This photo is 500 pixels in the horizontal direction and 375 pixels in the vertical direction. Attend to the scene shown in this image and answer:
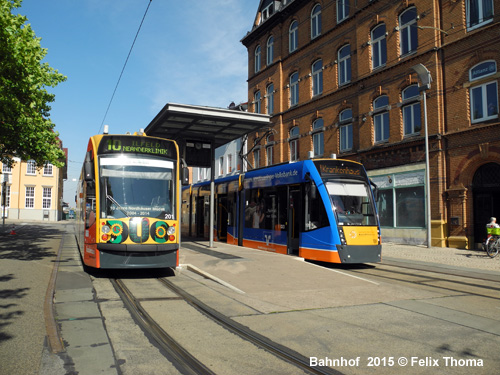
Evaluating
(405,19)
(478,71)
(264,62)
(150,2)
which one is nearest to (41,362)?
(150,2)

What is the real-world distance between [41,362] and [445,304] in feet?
20.7

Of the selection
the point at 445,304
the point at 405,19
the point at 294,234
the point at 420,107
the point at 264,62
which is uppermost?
the point at 264,62

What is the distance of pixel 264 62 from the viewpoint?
1291 inches

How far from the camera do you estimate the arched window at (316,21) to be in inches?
1069

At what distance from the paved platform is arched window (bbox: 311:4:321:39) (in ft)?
57.2

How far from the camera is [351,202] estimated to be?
39.2 ft

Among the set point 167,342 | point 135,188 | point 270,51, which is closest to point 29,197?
point 270,51

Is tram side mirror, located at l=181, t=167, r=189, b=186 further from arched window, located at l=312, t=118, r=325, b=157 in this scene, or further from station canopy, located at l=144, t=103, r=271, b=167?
arched window, located at l=312, t=118, r=325, b=157

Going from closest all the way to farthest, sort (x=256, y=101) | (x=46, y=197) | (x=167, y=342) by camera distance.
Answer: (x=167, y=342) → (x=256, y=101) → (x=46, y=197)

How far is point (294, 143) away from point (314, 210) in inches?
683

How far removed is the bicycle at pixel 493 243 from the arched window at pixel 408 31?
10.1 metres

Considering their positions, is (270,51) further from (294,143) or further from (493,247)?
(493,247)

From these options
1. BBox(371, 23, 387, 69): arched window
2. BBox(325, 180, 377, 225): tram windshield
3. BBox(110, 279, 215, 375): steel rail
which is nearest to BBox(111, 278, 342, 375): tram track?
BBox(110, 279, 215, 375): steel rail

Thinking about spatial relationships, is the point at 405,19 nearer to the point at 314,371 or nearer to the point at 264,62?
the point at 264,62
